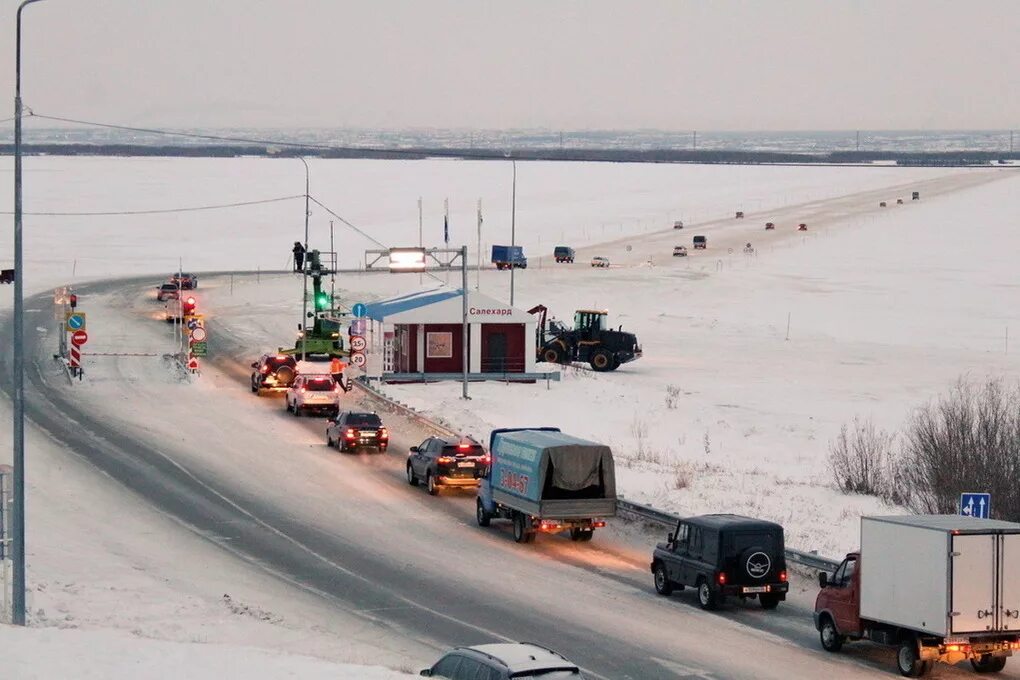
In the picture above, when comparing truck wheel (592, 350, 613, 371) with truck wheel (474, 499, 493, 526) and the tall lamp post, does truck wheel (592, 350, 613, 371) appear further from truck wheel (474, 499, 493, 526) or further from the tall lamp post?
the tall lamp post

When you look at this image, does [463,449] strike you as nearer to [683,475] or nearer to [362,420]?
[683,475]

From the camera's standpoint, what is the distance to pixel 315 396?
4866 cm

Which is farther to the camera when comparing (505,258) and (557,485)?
(505,258)

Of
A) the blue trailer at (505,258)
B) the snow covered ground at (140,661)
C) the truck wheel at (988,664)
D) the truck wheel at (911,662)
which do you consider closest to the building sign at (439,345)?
the truck wheel at (911,662)

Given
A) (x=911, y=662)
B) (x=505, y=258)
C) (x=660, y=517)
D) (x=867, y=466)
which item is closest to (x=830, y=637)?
(x=911, y=662)

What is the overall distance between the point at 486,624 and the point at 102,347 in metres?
42.7

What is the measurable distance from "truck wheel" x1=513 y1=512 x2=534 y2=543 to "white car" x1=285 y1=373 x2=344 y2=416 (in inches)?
703

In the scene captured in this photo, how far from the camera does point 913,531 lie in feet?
70.3

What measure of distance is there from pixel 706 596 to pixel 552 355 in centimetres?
3779

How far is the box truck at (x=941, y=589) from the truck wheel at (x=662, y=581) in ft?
17.1

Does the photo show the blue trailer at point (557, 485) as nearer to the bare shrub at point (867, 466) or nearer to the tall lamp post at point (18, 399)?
the bare shrub at point (867, 466)

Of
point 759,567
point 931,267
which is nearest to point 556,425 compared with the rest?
point 759,567

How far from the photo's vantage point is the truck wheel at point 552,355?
63.5 meters

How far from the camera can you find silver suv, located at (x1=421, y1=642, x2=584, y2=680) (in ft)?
51.3
